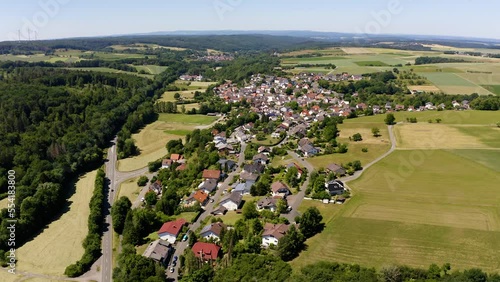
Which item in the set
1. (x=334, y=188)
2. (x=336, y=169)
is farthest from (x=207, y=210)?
(x=336, y=169)

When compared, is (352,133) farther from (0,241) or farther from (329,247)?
(0,241)

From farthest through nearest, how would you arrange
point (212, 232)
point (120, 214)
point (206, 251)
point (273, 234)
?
point (120, 214)
point (212, 232)
point (273, 234)
point (206, 251)

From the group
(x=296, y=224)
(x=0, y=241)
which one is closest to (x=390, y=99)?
(x=296, y=224)

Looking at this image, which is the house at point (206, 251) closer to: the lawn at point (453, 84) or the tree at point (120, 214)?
the tree at point (120, 214)

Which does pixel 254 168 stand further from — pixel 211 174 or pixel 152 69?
pixel 152 69

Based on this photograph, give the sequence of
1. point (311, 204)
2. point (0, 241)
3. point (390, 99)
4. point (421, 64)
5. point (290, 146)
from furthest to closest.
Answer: point (421, 64) < point (390, 99) < point (290, 146) < point (311, 204) < point (0, 241)

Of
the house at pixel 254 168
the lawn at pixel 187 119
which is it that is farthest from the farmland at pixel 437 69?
the house at pixel 254 168
